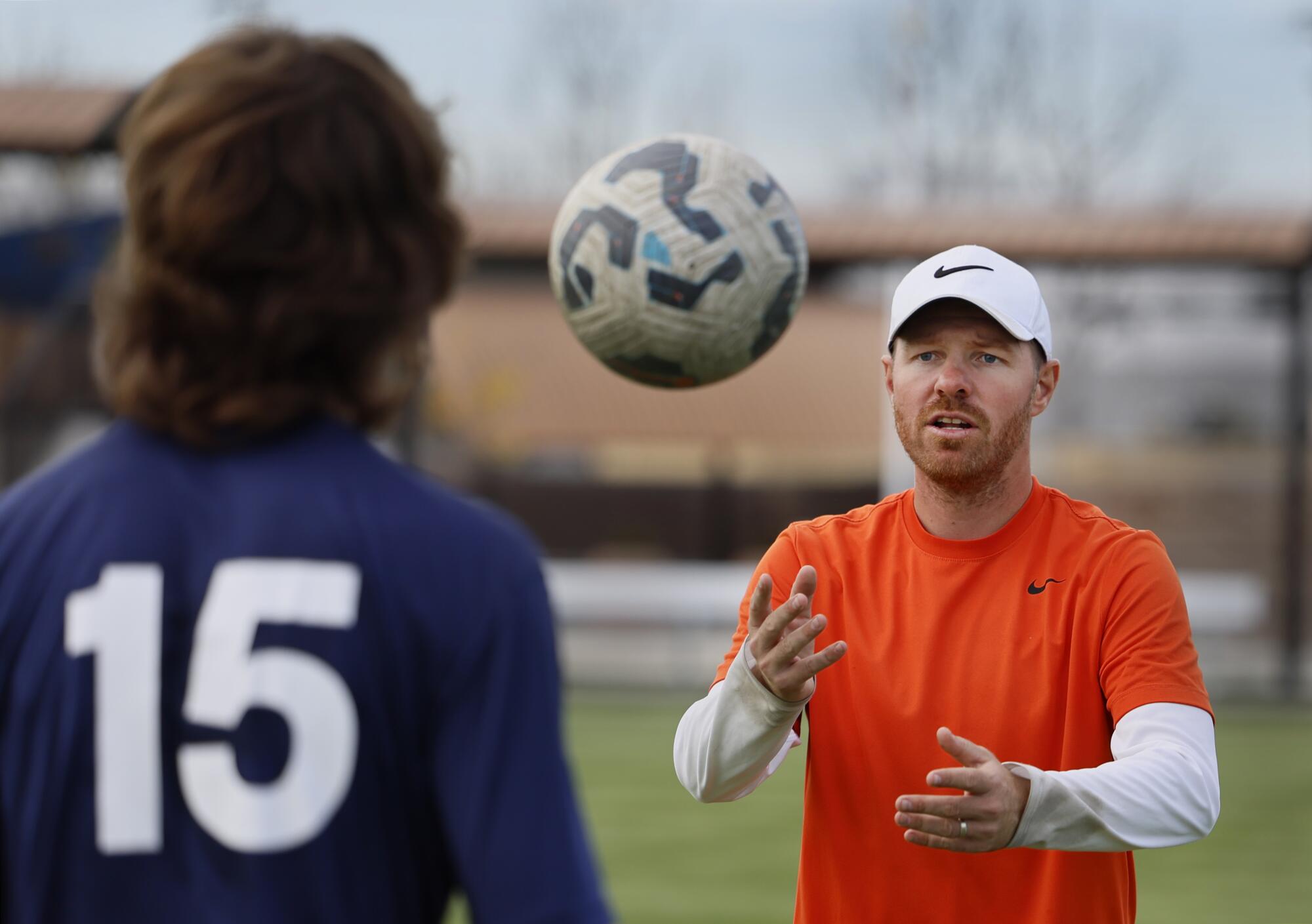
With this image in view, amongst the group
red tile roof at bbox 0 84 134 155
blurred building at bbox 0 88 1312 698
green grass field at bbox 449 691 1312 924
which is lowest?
green grass field at bbox 449 691 1312 924

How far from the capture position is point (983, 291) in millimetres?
2740

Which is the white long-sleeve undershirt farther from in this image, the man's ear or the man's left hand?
the man's ear

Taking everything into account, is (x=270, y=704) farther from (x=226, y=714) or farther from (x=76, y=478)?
(x=76, y=478)

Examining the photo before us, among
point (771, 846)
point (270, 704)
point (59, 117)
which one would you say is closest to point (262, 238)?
point (270, 704)

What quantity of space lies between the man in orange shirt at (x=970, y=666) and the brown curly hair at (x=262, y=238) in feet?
3.18

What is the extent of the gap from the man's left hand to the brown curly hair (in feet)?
3.53

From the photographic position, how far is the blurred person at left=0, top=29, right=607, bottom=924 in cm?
163

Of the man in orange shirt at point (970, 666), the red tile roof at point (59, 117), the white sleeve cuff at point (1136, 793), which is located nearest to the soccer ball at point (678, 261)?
the man in orange shirt at point (970, 666)

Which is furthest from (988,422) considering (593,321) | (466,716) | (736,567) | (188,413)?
(736,567)

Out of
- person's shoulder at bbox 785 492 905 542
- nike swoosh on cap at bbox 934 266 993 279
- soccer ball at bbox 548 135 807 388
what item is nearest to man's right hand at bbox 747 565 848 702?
person's shoulder at bbox 785 492 905 542

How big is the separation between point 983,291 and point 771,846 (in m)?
6.45

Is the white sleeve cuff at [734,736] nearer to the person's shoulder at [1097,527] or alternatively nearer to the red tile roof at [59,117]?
the person's shoulder at [1097,527]

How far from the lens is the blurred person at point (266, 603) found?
5.35 feet

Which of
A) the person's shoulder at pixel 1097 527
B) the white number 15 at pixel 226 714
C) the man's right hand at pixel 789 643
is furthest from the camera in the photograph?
the person's shoulder at pixel 1097 527
